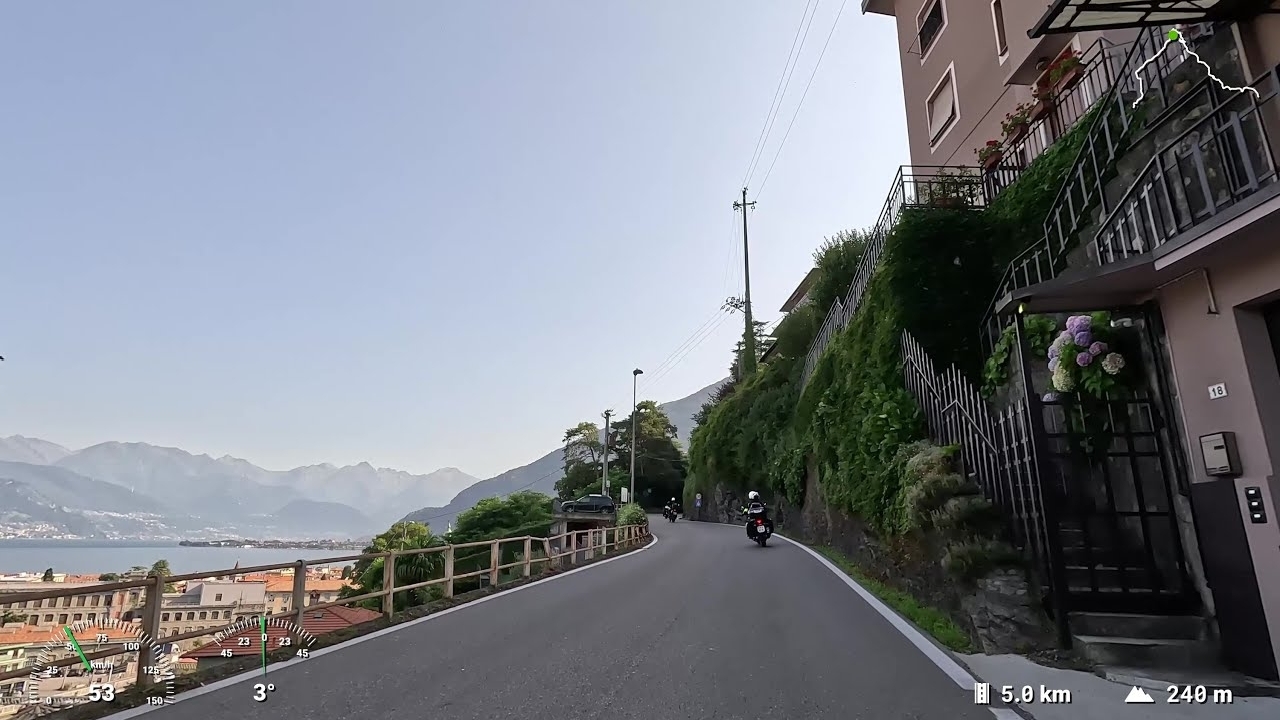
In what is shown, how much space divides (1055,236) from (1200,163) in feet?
17.7

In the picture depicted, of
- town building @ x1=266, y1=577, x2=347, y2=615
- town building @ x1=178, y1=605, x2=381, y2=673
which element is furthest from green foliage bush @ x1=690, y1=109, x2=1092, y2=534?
town building @ x1=266, y1=577, x2=347, y2=615

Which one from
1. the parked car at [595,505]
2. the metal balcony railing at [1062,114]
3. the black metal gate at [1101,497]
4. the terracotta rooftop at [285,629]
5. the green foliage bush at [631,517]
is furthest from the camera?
the parked car at [595,505]

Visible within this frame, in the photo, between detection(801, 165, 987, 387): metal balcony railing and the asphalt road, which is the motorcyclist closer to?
detection(801, 165, 987, 387): metal balcony railing

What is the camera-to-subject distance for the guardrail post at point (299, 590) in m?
6.69

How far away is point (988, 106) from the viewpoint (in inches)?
678

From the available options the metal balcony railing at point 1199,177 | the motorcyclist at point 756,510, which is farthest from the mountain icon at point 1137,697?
the motorcyclist at point 756,510

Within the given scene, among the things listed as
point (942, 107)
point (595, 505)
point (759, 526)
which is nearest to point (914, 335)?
point (759, 526)

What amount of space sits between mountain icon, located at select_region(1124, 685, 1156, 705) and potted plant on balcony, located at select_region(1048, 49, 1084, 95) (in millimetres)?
12074

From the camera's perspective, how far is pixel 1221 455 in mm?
5062

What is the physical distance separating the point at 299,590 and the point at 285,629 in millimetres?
396

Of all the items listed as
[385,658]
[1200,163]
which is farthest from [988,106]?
[385,658]

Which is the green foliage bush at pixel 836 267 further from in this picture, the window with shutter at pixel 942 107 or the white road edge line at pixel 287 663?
the white road edge line at pixel 287 663
